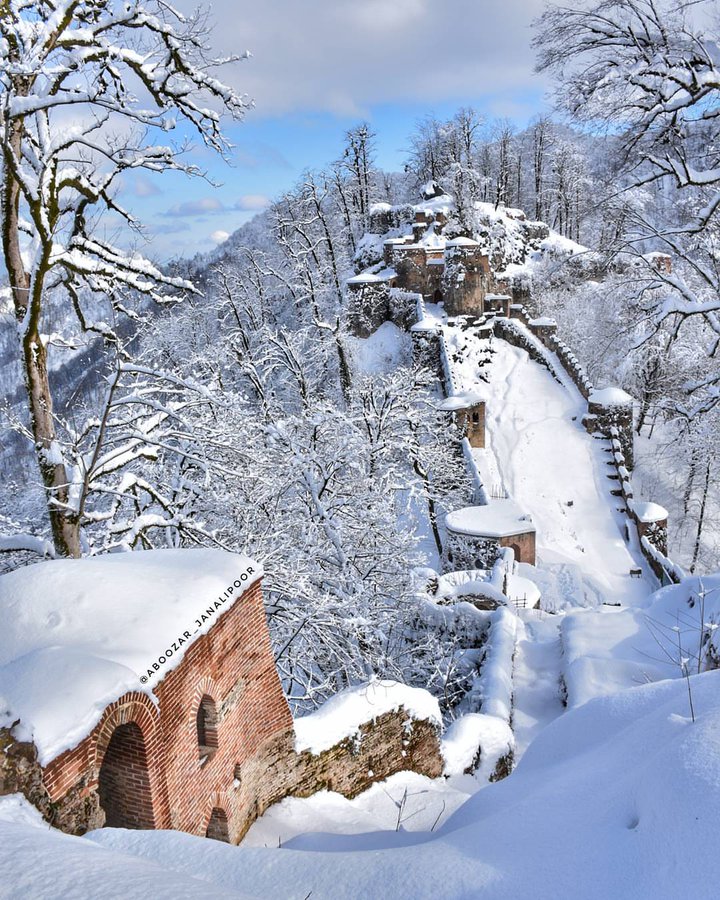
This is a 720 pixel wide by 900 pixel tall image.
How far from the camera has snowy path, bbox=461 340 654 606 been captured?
1816 cm

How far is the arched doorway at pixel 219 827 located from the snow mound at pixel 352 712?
1093 mm

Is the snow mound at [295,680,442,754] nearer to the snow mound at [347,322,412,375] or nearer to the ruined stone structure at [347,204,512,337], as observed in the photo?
the snow mound at [347,322,412,375]

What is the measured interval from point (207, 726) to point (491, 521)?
14.0m

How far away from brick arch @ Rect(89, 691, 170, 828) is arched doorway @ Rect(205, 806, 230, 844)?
93 cm

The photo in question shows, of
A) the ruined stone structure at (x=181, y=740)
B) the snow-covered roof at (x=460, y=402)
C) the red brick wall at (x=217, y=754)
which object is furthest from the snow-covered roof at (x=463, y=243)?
the ruined stone structure at (x=181, y=740)

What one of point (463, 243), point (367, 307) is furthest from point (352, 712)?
point (463, 243)

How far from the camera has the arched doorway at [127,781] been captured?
422cm

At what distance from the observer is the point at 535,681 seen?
1071cm

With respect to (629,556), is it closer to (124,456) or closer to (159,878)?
(124,456)

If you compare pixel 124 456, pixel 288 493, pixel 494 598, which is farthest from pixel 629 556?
pixel 124 456

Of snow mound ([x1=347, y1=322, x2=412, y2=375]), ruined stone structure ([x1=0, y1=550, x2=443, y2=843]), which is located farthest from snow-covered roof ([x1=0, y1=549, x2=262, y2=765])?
snow mound ([x1=347, y1=322, x2=412, y2=375])

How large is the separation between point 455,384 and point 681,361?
875 centimetres

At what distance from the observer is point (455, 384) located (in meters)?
27.2

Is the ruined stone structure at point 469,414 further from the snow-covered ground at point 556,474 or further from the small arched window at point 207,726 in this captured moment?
the small arched window at point 207,726
